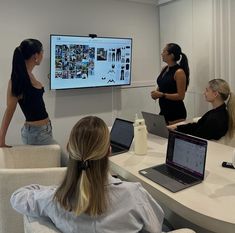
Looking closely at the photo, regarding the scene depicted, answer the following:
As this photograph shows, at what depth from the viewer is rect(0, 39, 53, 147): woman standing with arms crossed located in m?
2.29

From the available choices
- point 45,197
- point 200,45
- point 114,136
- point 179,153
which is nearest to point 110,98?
point 200,45

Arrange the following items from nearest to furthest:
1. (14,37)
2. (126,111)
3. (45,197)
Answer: (45,197) < (14,37) < (126,111)

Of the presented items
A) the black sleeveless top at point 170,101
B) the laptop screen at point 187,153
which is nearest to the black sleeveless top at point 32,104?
the laptop screen at point 187,153

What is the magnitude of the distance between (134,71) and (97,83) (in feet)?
2.41

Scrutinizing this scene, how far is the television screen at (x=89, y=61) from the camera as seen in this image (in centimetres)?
346

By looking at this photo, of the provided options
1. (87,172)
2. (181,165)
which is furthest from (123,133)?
(87,172)

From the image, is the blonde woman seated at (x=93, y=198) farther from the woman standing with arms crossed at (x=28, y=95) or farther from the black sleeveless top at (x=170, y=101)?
the black sleeveless top at (x=170, y=101)

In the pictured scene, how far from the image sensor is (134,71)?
4.28m

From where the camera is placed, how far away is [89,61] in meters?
3.68

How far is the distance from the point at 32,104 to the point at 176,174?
1.34 metres

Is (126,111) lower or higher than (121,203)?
higher

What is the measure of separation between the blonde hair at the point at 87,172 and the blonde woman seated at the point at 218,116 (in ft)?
4.36

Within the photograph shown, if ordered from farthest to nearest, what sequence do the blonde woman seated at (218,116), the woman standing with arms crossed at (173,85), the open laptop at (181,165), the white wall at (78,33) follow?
the white wall at (78,33)
the woman standing with arms crossed at (173,85)
the blonde woman seated at (218,116)
the open laptop at (181,165)

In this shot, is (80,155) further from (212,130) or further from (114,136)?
(212,130)
